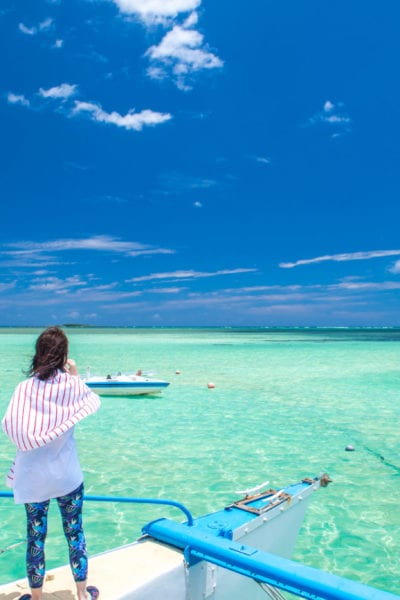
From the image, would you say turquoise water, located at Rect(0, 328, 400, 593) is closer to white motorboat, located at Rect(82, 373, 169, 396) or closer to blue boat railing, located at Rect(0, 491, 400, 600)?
white motorboat, located at Rect(82, 373, 169, 396)

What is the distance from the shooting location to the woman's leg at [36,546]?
3152mm

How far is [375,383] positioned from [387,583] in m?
19.2

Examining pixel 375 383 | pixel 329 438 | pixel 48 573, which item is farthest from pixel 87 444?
pixel 375 383

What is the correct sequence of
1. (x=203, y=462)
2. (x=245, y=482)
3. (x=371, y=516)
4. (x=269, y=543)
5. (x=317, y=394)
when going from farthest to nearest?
(x=317, y=394)
(x=203, y=462)
(x=245, y=482)
(x=371, y=516)
(x=269, y=543)

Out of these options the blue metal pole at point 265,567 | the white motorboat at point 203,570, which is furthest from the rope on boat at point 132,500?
the blue metal pole at point 265,567

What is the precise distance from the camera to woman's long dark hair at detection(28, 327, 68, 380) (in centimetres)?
313

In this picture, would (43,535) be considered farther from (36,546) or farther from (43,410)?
(43,410)

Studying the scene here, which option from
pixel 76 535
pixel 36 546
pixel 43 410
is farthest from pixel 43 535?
pixel 43 410

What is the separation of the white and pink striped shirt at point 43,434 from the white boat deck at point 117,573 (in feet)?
2.62

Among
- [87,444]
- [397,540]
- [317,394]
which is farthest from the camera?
[317,394]

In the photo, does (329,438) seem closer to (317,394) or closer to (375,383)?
(317,394)

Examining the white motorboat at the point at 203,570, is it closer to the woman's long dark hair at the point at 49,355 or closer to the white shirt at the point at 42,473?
the white shirt at the point at 42,473

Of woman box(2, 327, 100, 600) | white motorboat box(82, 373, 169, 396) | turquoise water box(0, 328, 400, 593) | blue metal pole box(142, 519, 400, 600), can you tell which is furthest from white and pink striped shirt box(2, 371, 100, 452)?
white motorboat box(82, 373, 169, 396)

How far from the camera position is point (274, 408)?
16578 millimetres
